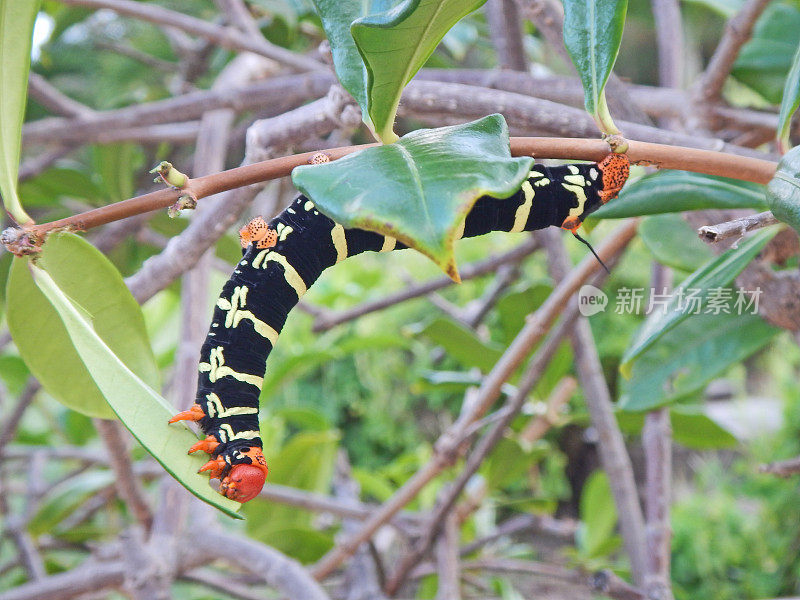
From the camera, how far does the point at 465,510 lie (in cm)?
141

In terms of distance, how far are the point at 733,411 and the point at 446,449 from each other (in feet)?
12.0

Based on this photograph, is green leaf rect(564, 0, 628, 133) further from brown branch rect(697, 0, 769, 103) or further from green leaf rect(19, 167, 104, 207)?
green leaf rect(19, 167, 104, 207)

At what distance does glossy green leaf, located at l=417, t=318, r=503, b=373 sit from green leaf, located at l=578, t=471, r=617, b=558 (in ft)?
1.82

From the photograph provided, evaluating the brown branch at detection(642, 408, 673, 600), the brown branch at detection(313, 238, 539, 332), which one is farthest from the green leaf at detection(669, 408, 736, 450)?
the brown branch at detection(313, 238, 539, 332)

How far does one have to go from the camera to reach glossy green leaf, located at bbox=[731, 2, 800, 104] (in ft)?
3.39

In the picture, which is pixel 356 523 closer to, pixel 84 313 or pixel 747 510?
pixel 84 313

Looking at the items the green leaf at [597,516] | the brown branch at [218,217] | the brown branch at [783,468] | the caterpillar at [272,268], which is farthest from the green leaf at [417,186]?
the green leaf at [597,516]

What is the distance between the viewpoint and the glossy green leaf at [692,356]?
92 centimetres

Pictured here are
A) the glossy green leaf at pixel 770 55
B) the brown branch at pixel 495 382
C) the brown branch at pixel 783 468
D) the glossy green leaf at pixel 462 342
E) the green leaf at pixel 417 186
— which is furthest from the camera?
the glossy green leaf at pixel 462 342

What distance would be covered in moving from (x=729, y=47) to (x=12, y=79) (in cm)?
80

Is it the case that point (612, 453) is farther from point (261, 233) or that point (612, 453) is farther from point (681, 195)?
point (261, 233)

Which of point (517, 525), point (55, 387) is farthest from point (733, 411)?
point (55, 387)

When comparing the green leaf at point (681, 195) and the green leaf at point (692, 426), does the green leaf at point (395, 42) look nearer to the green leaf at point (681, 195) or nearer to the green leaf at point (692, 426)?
the green leaf at point (681, 195)

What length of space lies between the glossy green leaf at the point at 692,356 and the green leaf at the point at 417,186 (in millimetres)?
611
